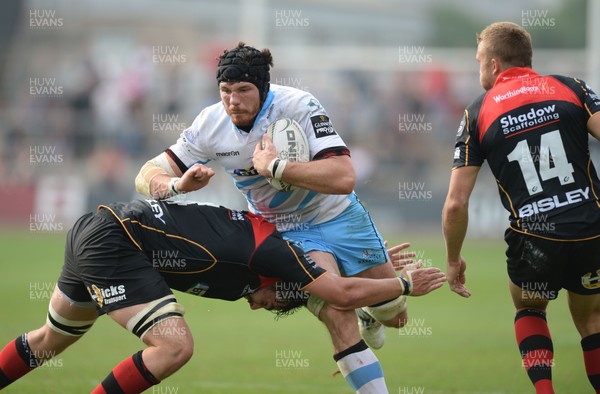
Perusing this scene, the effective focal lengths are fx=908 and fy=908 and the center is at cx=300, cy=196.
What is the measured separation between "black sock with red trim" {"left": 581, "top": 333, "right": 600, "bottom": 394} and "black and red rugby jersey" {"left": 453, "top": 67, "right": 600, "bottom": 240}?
2.62ft

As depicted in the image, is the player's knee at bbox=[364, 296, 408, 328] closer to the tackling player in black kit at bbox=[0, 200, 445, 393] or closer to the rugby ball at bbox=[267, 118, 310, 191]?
the tackling player in black kit at bbox=[0, 200, 445, 393]

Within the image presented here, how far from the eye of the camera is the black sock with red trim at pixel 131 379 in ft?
18.8

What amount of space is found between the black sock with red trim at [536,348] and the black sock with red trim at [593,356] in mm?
247

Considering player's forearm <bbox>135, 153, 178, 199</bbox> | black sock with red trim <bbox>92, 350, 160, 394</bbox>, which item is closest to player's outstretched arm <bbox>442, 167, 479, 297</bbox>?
player's forearm <bbox>135, 153, 178, 199</bbox>

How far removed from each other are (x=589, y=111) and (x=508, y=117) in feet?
1.82

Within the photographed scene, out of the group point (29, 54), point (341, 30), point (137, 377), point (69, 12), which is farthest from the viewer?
point (341, 30)

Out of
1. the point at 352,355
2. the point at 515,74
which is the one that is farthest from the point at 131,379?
the point at 515,74

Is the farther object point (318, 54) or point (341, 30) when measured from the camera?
point (341, 30)

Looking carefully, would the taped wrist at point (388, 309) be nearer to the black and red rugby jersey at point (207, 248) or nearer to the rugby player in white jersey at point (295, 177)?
the rugby player in white jersey at point (295, 177)

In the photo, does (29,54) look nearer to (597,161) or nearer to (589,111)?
(597,161)

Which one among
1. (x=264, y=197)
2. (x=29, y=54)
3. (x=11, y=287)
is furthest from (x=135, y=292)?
(x=29, y=54)

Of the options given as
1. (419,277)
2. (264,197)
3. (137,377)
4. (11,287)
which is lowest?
(11,287)

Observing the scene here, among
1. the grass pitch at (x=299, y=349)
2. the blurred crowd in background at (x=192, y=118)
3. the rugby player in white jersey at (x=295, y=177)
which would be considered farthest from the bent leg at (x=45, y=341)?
the blurred crowd in background at (x=192, y=118)

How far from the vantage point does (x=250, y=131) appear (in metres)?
6.83
